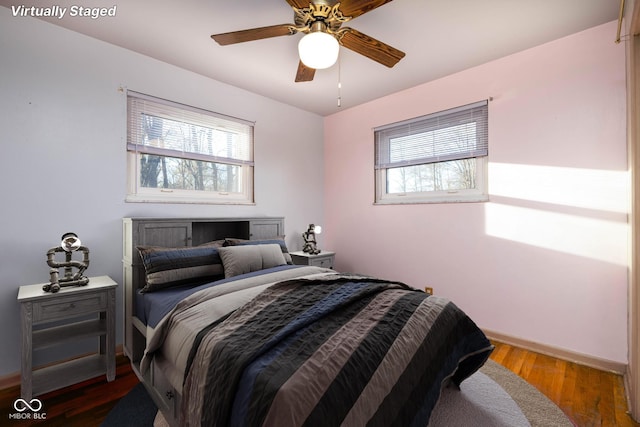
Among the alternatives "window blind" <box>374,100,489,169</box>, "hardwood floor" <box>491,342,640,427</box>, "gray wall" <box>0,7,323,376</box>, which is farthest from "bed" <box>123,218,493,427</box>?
"window blind" <box>374,100,489,169</box>

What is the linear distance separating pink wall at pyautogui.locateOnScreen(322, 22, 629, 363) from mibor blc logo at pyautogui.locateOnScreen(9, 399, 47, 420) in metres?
3.09

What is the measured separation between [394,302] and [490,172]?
188cm

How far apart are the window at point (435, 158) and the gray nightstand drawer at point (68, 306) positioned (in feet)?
9.33

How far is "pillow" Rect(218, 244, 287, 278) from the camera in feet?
7.51

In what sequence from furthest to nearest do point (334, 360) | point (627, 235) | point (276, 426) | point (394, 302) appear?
point (627, 235) → point (394, 302) → point (334, 360) → point (276, 426)

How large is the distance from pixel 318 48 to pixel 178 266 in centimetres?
173

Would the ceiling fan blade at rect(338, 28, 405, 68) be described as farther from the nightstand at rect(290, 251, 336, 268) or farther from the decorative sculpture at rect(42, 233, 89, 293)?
the decorative sculpture at rect(42, 233, 89, 293)

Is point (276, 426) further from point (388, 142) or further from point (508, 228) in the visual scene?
point (388, 142)

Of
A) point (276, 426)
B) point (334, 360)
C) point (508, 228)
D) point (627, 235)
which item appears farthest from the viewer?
point (508, 228)

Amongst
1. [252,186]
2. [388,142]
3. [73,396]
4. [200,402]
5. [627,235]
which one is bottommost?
[73,396]

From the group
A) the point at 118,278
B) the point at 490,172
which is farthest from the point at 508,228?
the point at 118,278

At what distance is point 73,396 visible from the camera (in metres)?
1.87

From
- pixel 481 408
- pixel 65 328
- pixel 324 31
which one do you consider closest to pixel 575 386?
pixel 481 408

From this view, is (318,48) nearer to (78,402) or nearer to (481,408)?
(481,408)
